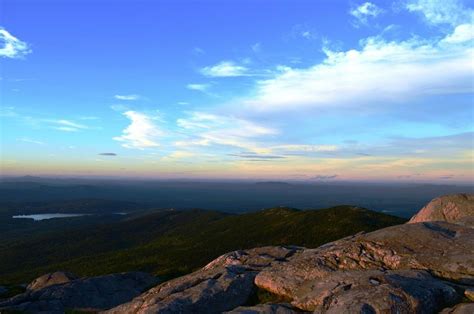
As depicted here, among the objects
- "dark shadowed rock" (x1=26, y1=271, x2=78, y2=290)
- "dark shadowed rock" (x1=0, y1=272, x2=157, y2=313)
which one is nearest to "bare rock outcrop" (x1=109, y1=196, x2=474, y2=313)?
"dark shadowed rock" (x1=0, y1=272, x2=157, y2=313)

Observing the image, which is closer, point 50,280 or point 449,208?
point 449,208

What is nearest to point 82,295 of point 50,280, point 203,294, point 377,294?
point 50,280

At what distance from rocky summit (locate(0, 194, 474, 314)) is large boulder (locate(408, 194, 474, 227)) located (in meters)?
8.19

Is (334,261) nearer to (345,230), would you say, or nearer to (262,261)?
(262,261)

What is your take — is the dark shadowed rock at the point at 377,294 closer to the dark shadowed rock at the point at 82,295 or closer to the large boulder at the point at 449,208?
the large boulder at the point at 449,208

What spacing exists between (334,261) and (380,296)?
7.86m

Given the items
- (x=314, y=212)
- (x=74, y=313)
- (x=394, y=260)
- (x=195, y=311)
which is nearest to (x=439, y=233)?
(x=394, y=260)

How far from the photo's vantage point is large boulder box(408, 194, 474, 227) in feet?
119

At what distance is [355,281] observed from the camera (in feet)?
61.6

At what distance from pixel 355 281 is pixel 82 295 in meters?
37.3

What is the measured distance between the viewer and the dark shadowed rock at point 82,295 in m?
40.2

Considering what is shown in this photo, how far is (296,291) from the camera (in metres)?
20.7

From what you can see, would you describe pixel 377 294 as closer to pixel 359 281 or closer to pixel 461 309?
pixel 359 281

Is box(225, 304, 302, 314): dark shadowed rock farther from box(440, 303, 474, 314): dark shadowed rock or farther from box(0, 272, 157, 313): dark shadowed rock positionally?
box(0, 272, 157, 313): dark shadowed rock
